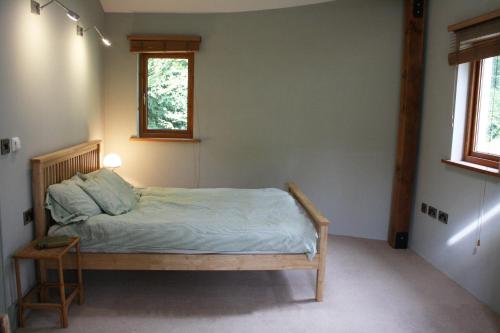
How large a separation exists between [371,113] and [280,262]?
229cm

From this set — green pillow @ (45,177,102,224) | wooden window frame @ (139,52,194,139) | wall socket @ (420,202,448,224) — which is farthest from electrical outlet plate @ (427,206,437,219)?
green pillow @ (45,177,102,224)

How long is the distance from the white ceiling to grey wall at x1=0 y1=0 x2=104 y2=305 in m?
0.49

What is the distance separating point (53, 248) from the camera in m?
2.75

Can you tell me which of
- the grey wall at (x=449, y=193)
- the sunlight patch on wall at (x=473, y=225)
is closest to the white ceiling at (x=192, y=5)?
the grey wall at (x=449, y=193)

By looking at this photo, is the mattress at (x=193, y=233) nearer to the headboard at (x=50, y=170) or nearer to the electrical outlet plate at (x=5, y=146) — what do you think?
the headboard at (x=50, y=170)

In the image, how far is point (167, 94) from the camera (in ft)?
16.0

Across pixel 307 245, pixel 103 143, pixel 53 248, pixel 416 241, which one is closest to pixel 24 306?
pixel 53 248

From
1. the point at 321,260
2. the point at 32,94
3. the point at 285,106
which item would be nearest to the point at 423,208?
the point at 321,260

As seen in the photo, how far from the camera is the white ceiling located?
4.54 metres

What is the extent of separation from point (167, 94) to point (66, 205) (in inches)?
85.0

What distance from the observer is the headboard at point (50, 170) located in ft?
9.73

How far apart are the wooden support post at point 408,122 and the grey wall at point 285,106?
22 centimetres

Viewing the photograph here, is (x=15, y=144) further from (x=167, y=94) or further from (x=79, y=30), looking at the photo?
(x=167, y=94)

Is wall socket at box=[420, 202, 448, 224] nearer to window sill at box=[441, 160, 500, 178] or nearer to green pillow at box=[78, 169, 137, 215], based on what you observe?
window sill at box=[441, 160, 500, 178]
